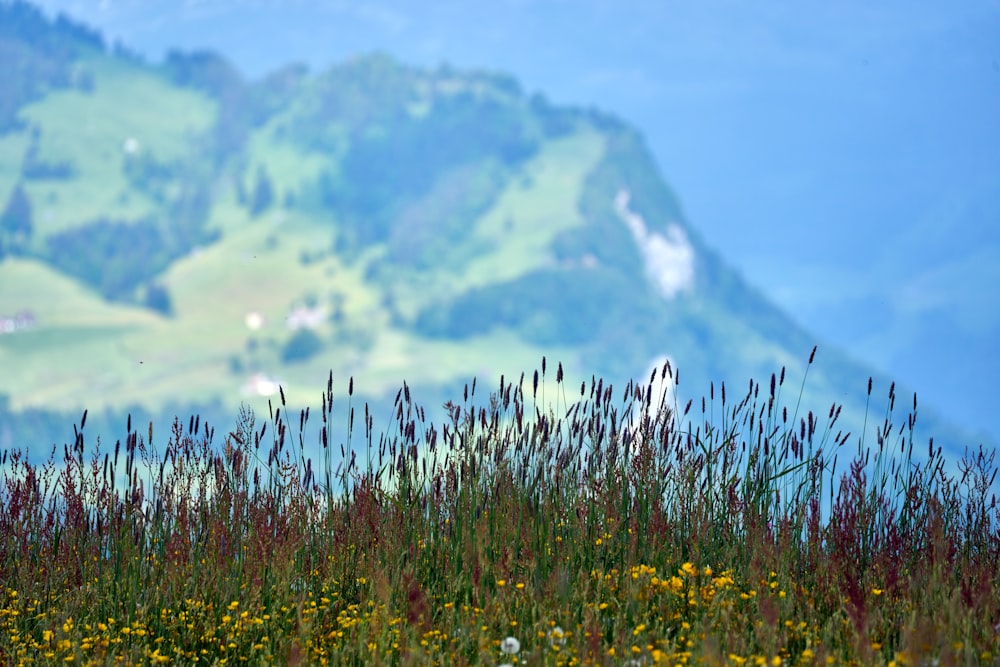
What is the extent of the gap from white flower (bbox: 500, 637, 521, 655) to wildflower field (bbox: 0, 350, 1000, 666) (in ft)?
0.14

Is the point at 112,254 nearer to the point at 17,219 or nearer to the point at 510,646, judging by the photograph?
the point at 17,219

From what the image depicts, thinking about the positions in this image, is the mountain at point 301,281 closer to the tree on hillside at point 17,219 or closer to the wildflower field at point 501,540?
the tree on hillside at point 17,219

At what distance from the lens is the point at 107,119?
192125mm

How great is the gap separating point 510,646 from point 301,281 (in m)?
165

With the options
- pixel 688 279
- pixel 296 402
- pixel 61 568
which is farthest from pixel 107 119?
pixel 61 568

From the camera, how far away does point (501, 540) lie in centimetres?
478

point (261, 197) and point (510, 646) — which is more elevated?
point (261, 197)

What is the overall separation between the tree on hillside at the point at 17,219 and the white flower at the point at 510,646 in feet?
569

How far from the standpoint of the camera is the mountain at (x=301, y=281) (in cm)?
14850

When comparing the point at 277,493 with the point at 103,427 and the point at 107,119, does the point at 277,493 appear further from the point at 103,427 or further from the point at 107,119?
the point at 107,119

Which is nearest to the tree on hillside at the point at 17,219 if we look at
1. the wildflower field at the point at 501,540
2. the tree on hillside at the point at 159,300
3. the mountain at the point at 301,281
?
the mountain at the point at 301,281

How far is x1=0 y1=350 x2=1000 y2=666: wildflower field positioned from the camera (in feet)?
13.2

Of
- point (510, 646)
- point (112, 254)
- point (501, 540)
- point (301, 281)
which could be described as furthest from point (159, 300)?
point (510, 646)

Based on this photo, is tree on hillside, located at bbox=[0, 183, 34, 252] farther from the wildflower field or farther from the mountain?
the wildflower field
